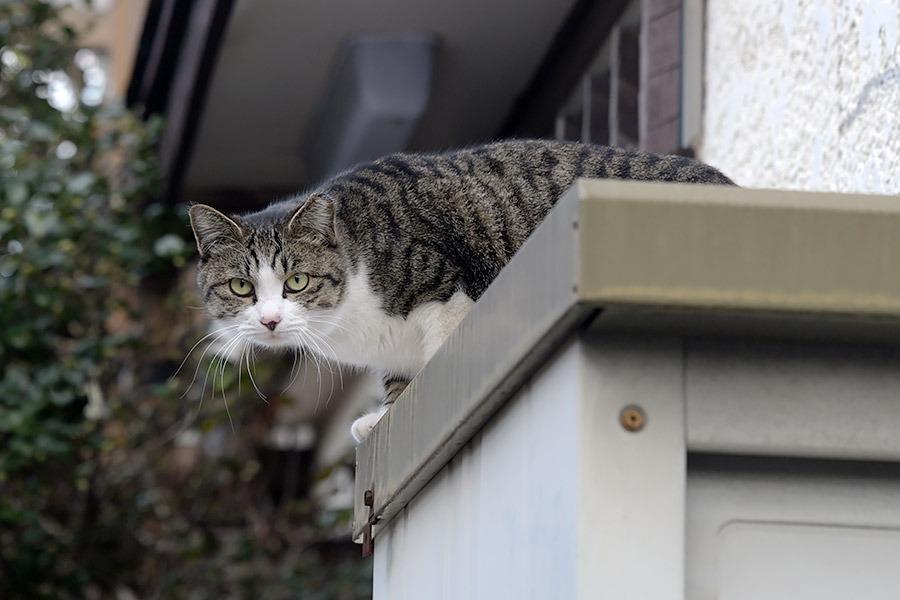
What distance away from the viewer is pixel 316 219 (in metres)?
2.34

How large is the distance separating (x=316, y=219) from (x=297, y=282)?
0.15 m

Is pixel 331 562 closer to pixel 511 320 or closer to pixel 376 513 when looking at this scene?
pixel 376 513

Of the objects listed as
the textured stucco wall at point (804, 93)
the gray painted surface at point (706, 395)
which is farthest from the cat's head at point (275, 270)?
the gray painted surface at point (706, 395)

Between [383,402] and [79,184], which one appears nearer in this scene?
[383,402]

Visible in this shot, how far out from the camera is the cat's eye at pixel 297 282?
238 centimetres

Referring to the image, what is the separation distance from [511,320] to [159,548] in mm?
3997

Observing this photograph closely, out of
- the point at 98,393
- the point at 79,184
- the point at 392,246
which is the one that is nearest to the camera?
the point at 392,246

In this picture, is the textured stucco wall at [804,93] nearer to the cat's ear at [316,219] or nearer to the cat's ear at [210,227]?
the cat's ear at [316,219]

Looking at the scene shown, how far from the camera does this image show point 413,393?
1.51 metres

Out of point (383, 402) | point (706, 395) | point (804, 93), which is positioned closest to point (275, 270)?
point (383, 402)

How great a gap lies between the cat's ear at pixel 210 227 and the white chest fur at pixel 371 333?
0.32 m

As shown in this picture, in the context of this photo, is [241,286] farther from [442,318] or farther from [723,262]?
[723,262]

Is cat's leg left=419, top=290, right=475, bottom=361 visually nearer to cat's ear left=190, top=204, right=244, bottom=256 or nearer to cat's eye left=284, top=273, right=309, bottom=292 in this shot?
cat's eye left=284, top=273, right=309, bottom=292

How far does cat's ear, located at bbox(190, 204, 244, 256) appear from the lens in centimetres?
249
